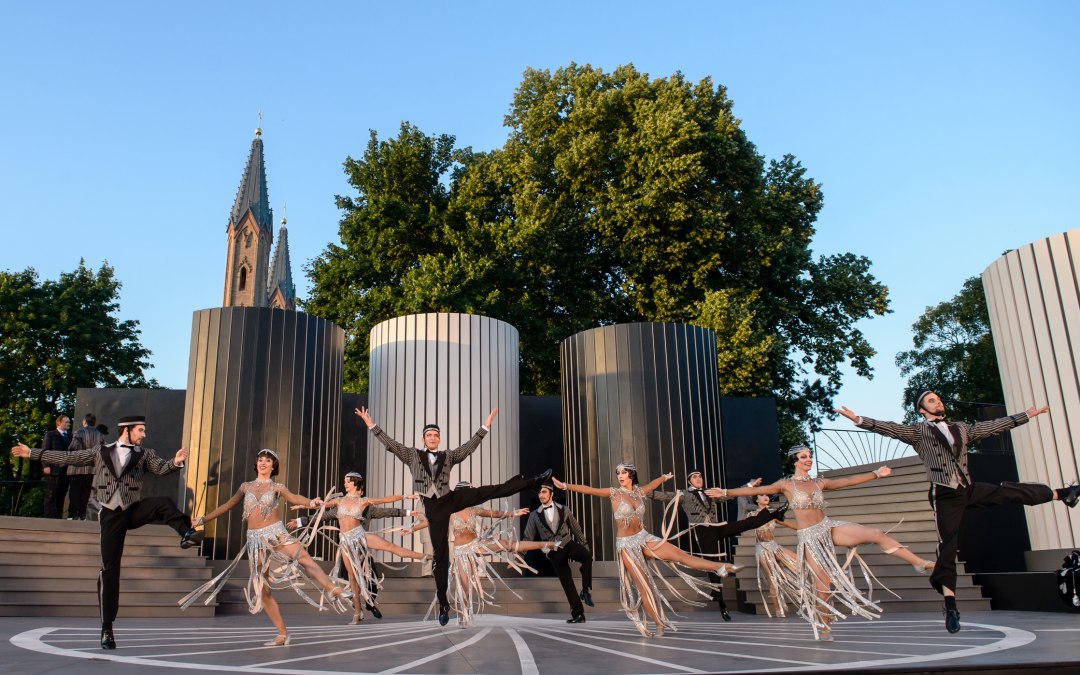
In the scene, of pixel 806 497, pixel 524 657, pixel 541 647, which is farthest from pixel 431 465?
pixel 806 497

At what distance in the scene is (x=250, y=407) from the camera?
13078 millimetres

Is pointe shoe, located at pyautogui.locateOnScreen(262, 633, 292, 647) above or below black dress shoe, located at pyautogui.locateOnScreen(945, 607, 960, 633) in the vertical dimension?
above

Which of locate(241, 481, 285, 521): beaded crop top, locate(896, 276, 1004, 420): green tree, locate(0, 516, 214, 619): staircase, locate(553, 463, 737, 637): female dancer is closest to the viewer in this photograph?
locate(553, 463, 737, 637): female dancer

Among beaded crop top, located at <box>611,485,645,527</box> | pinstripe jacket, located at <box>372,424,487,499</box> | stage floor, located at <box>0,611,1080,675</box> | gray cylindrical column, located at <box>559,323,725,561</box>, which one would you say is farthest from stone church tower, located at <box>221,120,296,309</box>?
beaded crop top, located at <box>611,485,645,527</box>

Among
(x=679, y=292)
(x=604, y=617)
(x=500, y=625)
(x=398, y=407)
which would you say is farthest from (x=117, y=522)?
(x=679, y=292)

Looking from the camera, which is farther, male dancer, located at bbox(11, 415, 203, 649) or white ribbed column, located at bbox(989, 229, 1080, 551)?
white ribbed column, located at bbox(989, 229, 1080, 551)

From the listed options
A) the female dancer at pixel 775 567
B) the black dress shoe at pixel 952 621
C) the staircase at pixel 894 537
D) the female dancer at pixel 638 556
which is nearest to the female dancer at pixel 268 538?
the female dancer at pixel 638 556

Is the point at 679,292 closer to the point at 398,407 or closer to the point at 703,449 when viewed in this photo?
the point at 703,449

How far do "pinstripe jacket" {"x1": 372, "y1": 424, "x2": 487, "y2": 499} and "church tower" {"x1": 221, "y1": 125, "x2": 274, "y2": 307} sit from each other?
5667cm

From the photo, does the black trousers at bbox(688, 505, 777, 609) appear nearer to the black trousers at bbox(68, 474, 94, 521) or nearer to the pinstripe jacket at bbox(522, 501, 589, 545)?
the pinstripe jacket at bbox(522, 501, 589, 545)

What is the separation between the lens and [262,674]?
4348 millimetres

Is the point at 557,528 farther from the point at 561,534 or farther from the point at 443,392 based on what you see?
the point at 443,392

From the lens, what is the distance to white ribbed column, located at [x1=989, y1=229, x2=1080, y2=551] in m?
9.93

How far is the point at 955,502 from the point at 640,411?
23.1 feet
